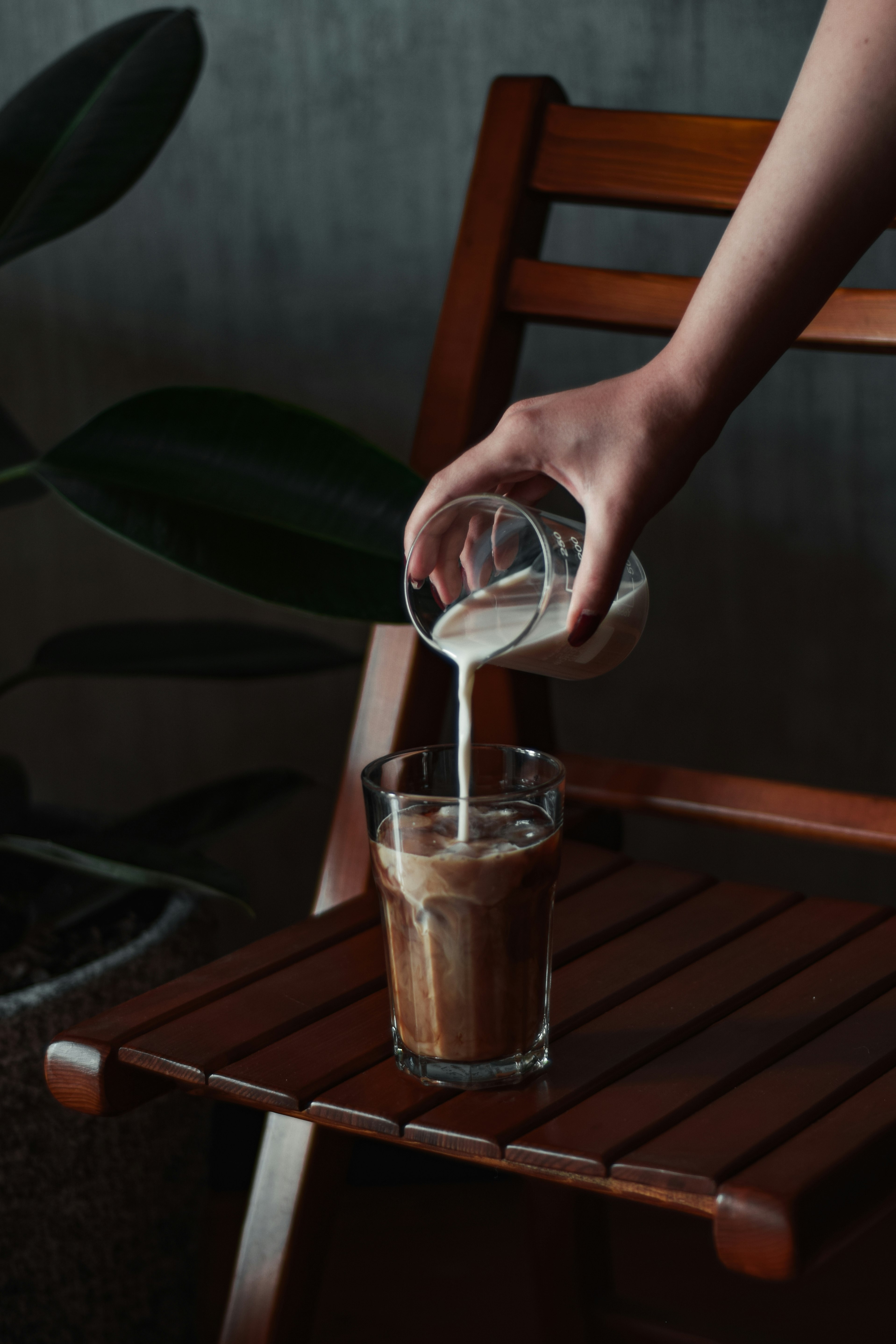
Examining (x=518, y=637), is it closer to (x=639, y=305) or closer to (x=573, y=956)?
(x=573, y=956)

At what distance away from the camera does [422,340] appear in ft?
4.97

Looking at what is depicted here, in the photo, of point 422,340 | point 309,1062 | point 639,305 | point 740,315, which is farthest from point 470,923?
point 422,340

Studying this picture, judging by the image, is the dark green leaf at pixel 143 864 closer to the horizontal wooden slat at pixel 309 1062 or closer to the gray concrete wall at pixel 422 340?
the horizontal wooden slat at pixel 309 1062

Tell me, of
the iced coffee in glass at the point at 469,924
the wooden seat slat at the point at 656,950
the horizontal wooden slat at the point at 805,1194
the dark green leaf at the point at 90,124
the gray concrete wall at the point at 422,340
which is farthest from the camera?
the gray concrete wall at the point at 422,340

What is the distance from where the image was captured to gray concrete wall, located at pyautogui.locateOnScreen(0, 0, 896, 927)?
140cm

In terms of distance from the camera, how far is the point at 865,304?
97 cm

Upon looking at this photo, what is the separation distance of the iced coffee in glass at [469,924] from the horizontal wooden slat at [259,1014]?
0.24 ft

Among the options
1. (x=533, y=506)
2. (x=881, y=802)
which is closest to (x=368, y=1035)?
(x=533, y=506)

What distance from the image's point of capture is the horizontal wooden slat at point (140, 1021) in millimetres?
Result: 738

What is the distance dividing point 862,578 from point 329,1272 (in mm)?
881

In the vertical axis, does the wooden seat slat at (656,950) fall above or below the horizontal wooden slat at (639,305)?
below

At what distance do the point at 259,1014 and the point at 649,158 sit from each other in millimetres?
679

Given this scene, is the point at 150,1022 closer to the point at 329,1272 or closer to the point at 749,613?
the point at 329,1272

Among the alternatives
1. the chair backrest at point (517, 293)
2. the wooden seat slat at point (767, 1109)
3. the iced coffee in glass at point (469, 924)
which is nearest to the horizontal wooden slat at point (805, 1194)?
the wooden seat slat at point (767, 1109)
